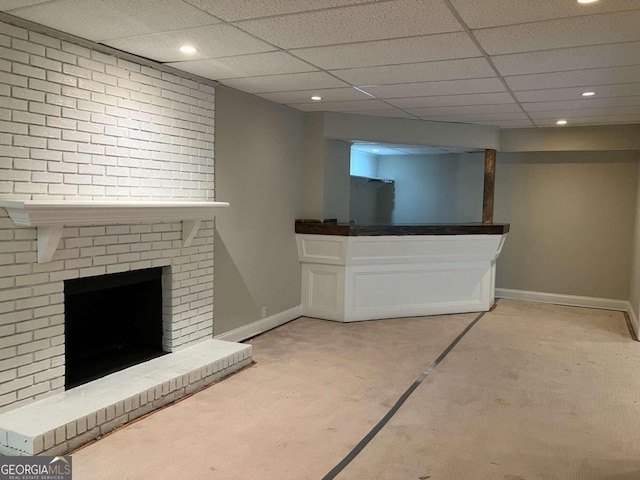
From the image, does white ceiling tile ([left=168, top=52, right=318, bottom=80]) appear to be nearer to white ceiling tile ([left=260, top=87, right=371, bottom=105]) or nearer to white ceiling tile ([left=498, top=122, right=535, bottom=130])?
white ceiling tile ([left=260, top=87, right=371, bottom=105])

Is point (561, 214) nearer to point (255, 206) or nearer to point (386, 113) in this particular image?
point (386, 113)

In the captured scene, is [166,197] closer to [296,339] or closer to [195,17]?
[195,17]

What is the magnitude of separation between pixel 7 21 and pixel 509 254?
624 centimetres

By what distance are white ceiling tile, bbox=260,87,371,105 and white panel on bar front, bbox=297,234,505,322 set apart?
144 centimetres

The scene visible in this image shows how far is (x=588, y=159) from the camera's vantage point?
6.38 m

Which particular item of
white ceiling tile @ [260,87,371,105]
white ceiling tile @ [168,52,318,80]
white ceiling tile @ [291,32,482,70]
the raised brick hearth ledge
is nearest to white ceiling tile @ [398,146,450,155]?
white ceiling tile @ [260,87,371,105]

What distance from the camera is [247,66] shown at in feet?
11.4

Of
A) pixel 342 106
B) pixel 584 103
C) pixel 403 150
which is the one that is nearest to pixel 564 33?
pixel 584 103

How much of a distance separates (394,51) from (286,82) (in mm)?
1183

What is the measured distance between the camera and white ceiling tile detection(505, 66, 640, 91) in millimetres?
3346

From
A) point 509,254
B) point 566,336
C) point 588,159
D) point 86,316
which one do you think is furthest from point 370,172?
point 86,316

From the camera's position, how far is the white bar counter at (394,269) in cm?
530

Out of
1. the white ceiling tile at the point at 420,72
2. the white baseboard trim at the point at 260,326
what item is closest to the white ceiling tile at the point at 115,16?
the white ceiling tile at the point at 420,72

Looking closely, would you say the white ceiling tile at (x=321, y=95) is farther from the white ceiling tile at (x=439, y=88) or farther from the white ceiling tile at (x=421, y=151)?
the white ceiling tile at (x=421, y=151)
